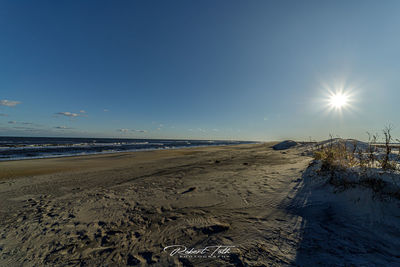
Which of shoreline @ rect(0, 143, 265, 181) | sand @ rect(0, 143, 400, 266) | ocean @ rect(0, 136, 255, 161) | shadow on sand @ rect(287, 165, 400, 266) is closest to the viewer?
shadow on sand @ rect(287, 165, 400, 266)

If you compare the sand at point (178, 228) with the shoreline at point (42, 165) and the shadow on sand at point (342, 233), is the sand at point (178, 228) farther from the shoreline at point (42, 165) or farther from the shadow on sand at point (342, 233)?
the shoreline at point (42, 165)

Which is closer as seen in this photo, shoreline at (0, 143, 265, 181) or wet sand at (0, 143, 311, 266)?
wet sand at (0, 143, 311, 266)

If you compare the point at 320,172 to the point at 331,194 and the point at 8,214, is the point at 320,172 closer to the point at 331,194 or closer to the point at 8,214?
the point at 331,194

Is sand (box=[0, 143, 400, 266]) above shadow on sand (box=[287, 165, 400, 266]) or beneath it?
beneath

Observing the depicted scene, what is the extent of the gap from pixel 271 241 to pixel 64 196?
268 inches

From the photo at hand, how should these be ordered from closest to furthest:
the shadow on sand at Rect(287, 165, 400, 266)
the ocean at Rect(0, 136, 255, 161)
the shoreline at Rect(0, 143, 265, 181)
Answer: the shadow on sand at Rect(287, 165, 400, 266) → the shoreline at Rect(0, 143, 265, 181) → the ocean at Rect(0, 136, 255, 161)

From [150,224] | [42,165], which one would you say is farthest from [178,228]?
[42,165]

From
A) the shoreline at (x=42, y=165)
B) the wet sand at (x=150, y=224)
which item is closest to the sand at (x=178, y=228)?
the wet sand at (x=150, y=224)

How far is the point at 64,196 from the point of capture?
5.30 meters

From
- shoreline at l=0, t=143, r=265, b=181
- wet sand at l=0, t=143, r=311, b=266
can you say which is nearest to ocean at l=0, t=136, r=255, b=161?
shoreline at l=0, t=143, r=265, b=181

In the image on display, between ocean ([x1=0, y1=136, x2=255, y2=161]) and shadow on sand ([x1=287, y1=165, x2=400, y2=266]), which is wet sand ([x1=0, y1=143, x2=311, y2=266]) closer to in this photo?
shadow on sand ([x1=287, y1=165, x2=400, y2=266])

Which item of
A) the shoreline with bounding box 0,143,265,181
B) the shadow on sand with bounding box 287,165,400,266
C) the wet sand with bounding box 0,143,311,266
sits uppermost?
the shadow on sand with bounding box 287,165,400,266

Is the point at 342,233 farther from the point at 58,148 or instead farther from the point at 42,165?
the point at 58,148

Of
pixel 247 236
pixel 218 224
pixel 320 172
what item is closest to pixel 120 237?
pixel 218 224
